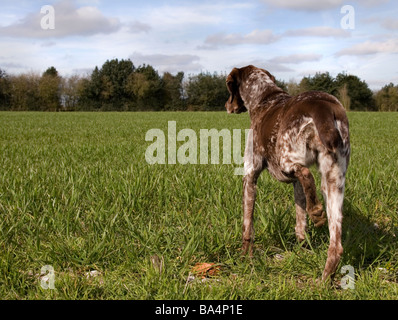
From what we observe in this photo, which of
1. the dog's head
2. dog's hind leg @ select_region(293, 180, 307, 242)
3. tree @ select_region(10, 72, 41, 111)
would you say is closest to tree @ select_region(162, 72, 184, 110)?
A: tree @ select_region(10, 72, 41, 111)

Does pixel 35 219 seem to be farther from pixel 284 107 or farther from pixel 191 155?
pixel 191 155

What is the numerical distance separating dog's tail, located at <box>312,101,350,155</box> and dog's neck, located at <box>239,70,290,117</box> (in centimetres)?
87

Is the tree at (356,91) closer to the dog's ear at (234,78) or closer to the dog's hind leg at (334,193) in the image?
the dog's ear at (234,78)

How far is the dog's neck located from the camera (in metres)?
3.61

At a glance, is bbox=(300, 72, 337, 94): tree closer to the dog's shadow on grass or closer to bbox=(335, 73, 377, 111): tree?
bbox=(335, 73, 377, 111): tree

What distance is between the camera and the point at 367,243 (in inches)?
143

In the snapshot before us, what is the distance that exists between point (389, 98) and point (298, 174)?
2403 inches

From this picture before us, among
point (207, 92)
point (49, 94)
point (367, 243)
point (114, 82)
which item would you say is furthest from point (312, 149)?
point (114, 82)

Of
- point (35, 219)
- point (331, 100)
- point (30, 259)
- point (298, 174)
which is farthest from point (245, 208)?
point (35, 219)

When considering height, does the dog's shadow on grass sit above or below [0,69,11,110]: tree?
below

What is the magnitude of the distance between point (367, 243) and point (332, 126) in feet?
5.43

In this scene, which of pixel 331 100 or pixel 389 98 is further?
pixel 389 98

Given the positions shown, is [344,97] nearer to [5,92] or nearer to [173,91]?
[173,91]

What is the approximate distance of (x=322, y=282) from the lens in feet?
9.24
